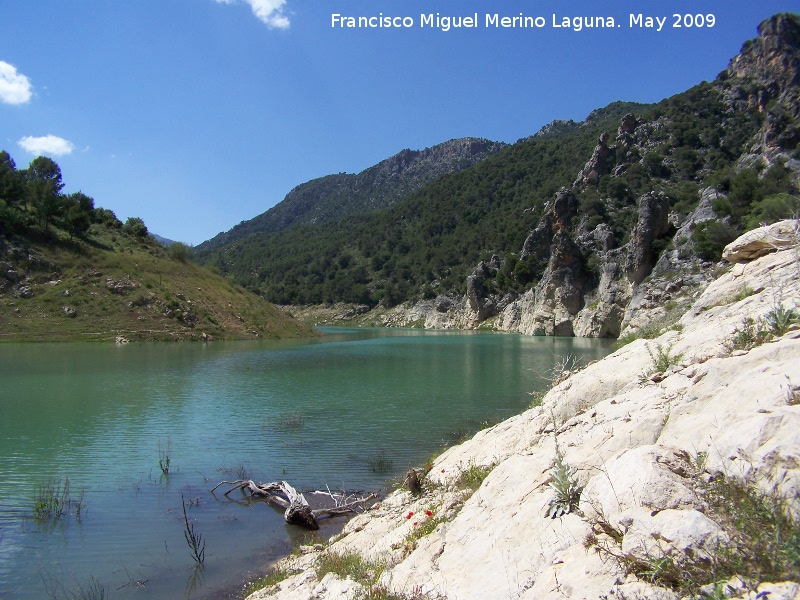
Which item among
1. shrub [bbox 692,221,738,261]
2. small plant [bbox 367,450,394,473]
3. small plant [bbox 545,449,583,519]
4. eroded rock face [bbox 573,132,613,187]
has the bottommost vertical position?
small plant [bbox 367,450,394,473]

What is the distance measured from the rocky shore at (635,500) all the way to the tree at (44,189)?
66.7m

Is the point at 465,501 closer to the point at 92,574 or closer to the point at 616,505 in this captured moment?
the point at 616,505

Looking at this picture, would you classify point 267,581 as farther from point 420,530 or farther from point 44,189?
point 44,189

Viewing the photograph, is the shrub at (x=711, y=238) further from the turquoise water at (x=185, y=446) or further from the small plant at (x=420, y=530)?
the small plant at (x=420, y=530)

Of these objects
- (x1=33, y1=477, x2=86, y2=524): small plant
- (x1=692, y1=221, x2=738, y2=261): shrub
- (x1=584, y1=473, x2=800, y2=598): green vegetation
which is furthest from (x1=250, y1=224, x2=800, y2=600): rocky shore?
(x1=692, y1=221, x2=738, y2=261): shrub

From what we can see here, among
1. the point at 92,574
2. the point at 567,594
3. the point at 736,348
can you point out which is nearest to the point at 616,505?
the point at 567,594

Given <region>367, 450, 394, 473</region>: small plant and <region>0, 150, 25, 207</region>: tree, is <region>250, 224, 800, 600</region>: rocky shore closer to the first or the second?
<region>367, 450, 394, 473</region>: small plant

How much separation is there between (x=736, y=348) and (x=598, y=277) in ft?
266

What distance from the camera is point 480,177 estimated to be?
164 meters

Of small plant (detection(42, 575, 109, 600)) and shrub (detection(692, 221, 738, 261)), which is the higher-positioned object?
shrub (detection(692, 221, 738, 261))

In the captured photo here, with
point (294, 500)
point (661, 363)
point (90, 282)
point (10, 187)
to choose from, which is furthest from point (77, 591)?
point (10, 187)

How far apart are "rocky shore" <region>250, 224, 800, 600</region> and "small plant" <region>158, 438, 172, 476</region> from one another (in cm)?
623

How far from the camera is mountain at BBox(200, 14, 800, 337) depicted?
58.8 metres

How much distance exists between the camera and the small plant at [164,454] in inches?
519
